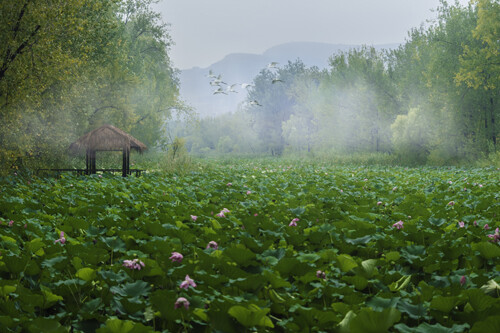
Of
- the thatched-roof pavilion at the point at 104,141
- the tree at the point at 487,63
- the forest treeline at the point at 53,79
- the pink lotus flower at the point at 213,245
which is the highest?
the tree at the point at 487,63

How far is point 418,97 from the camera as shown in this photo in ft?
120

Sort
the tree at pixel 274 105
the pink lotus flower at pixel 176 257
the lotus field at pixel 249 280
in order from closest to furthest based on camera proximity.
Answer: the lotus field at pixel 249 280, the pink lotus flower at pixel 176 257, the tree at pixel 274 105

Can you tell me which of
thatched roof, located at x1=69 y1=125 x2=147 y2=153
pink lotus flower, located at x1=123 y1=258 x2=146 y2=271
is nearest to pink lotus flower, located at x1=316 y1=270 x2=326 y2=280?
pink lotus flower, located at x1=123 y1=258 x2=146 y2=271

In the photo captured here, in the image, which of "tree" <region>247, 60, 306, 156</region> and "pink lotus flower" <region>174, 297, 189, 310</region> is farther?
"tree" <region>247, 60, 306, 156</region>

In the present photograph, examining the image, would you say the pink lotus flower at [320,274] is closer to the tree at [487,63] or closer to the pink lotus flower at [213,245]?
the pink lotus flower at [213,245]

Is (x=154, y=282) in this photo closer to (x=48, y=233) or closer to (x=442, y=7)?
(x=48, y=233)

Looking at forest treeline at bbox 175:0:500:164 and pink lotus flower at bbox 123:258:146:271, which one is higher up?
forest treeline at bbox 175:0:500:164

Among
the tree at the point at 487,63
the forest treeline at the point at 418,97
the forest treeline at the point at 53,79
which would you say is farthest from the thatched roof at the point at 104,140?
the tree at the point at 487,63

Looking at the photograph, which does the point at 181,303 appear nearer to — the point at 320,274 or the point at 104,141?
the point at 320,274

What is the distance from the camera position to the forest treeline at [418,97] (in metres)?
26.3

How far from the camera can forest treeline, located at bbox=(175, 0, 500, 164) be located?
2633 cm

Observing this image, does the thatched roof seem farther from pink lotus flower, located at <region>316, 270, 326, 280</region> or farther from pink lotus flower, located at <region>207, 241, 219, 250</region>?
pink lotus flower, located at <region>316, 270, 326, 280</region>

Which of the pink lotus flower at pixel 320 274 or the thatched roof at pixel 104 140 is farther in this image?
the thatched roof at pixel 104 140

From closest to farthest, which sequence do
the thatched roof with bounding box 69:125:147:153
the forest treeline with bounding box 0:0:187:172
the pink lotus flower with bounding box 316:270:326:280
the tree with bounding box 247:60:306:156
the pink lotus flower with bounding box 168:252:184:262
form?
1. the pink lotus flower with bounding box 316:270:326:280
2. the pink lotus flower with bounding box 168:252:184:262
3. the forest treeline with bounding box 0:0:187:172
4. the thatched roof with bounding box 69:125:147:153
5. the tree with bounding box 247:60:306:156
